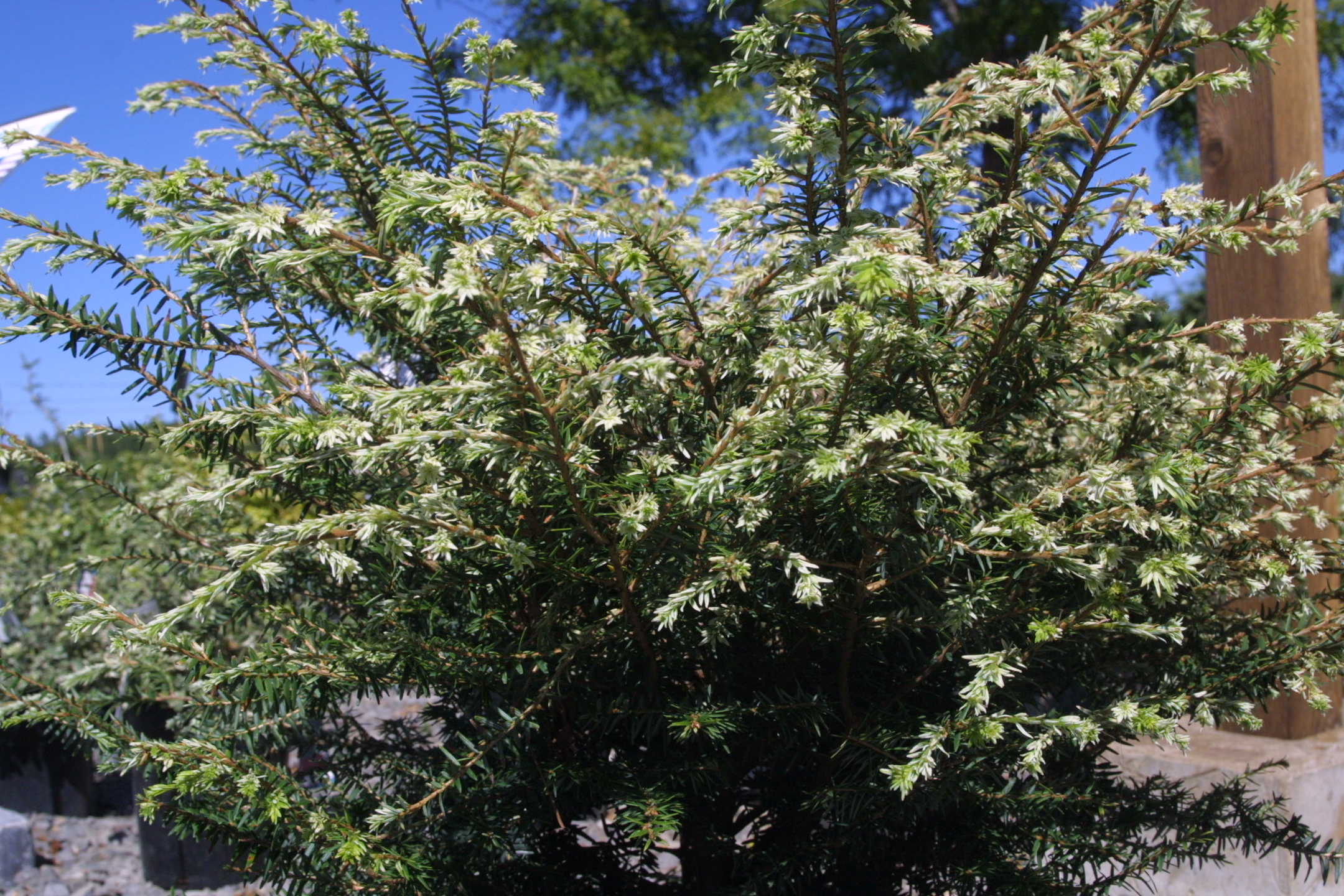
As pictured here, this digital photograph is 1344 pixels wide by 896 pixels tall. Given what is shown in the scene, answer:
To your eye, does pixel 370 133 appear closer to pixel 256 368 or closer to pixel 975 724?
pixel 256 368

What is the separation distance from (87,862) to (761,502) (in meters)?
4.35

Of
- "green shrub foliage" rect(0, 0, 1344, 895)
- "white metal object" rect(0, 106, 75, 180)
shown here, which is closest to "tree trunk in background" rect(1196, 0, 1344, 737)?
"green shrub foliage" rect(0, 0, 1344, 895)

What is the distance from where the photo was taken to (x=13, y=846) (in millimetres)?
3863

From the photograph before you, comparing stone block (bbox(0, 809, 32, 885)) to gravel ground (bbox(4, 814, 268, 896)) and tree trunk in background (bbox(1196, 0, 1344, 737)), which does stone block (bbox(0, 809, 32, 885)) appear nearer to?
gravel ground (bbox(4, 814, 268, 896))

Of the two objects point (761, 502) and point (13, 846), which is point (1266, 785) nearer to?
point (761, 502)

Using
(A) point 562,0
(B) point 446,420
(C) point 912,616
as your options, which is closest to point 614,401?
(B) point 446,420

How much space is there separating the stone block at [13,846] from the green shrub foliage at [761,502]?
2809mm

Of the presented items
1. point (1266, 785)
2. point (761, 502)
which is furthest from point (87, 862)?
point (1266, 785)

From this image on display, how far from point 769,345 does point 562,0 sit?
34.5 ft

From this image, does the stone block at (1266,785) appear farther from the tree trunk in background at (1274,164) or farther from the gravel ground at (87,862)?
the gravel ground at (87,862)

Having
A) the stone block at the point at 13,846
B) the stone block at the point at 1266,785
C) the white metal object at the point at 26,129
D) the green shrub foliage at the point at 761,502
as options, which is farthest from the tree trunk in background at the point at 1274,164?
the stone block at the point at 13,846

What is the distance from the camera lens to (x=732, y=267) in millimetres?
2215

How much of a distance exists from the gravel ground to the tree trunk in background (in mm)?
3896

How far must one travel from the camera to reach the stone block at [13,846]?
12.5ft
